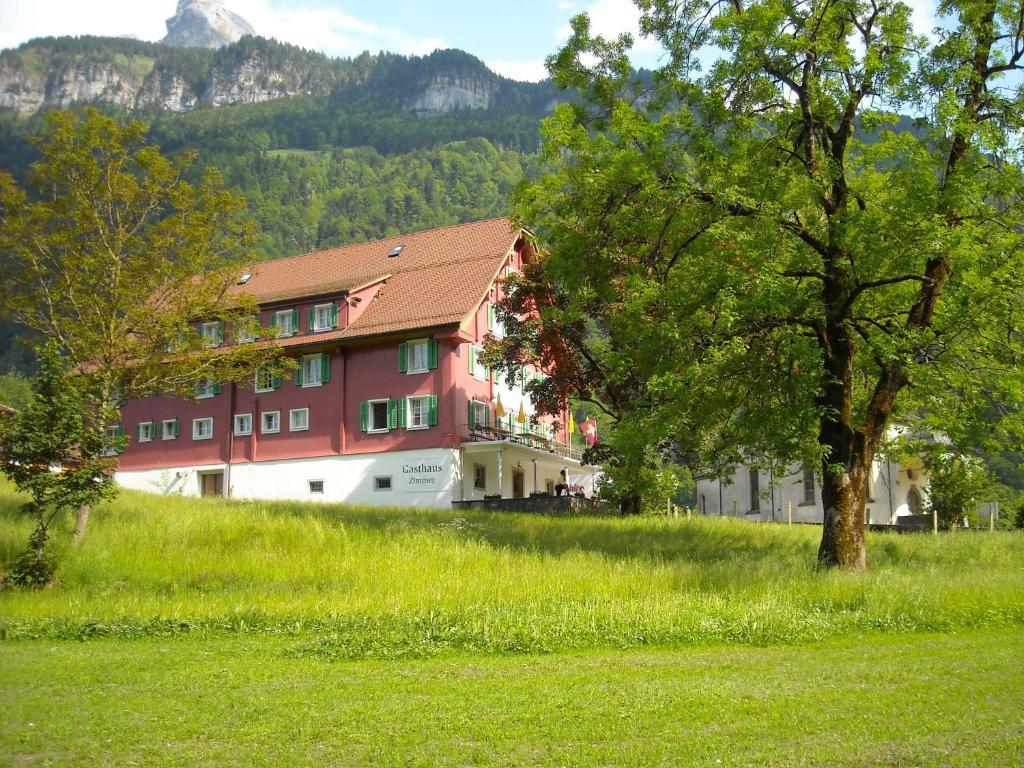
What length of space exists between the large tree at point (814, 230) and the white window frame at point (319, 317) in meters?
21.7

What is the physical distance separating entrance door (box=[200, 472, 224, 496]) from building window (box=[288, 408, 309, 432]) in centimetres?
417

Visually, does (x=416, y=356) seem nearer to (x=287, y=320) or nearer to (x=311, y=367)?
(x=311, y=367)

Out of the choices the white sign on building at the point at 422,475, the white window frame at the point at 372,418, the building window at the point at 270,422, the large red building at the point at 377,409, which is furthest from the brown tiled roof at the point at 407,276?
the white sign on building at the point at 422,475

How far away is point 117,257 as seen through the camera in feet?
71.5

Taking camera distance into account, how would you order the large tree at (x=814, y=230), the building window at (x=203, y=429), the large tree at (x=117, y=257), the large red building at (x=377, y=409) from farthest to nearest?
the building window at (x=203, y=429)
the large red building at (x=377, y=409)
the large tree at (x=117, y=257)
the large tree at (x=814, y=230)

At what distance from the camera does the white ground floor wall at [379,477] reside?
37.4 meters

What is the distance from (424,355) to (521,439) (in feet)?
18.5

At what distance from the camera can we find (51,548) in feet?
60.1

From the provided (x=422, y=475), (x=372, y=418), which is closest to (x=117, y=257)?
(x=422, y=475)

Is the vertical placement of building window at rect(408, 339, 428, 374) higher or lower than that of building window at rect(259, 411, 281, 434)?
higher

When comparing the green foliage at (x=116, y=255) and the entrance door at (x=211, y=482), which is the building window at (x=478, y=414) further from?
the green foliage at (x=116, y=255)

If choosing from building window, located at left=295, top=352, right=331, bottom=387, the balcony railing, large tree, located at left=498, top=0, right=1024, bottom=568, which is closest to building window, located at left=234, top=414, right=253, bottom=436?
building window, located at left=295, top=352, right=331, bottom=387

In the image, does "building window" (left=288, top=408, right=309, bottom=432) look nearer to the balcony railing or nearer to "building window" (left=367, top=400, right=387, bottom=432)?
"building window" (left=367, top=400, right=387, bottom=432)

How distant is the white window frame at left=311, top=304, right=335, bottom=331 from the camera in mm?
40719
